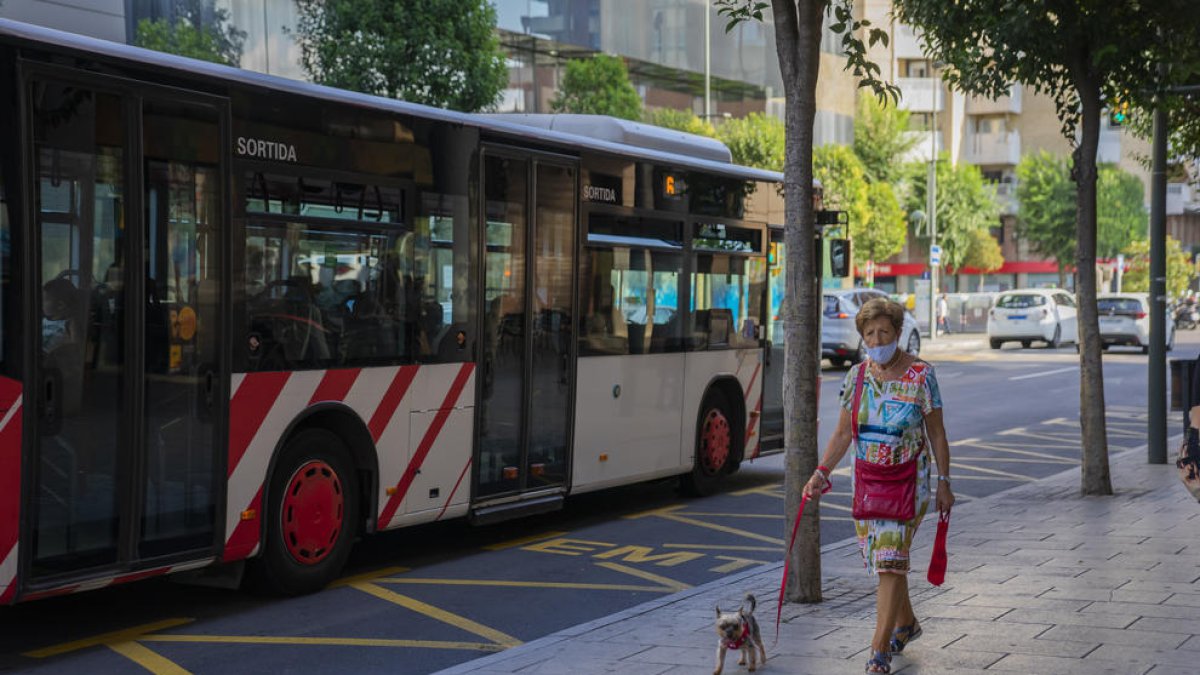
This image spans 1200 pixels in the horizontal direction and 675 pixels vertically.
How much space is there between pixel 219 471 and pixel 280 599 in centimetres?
106

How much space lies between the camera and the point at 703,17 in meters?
48.4

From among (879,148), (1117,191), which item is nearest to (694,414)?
(879,148)

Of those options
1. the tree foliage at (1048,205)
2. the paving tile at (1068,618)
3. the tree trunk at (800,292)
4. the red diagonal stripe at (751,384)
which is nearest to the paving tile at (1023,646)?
the paving tile at (1068,618)

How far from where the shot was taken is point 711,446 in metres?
13.5

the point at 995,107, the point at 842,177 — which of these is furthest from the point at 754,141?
the point at 995,107

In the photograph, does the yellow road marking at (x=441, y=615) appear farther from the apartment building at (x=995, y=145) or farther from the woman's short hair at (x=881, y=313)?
the apartment building at (x=995, y=145)

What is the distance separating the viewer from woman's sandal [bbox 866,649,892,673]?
21.2ft

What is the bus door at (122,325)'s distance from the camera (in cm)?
711

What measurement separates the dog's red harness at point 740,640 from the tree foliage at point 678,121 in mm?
38901

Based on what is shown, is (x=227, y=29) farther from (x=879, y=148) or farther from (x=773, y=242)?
(x=879, y=148)

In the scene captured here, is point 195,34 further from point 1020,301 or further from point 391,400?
point 1020,301

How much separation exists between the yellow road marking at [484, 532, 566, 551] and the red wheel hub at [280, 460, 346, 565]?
1.81 meters

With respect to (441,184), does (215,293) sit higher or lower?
lower

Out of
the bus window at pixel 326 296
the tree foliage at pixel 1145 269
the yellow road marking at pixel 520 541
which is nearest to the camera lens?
the bus window at pixel 326 296
